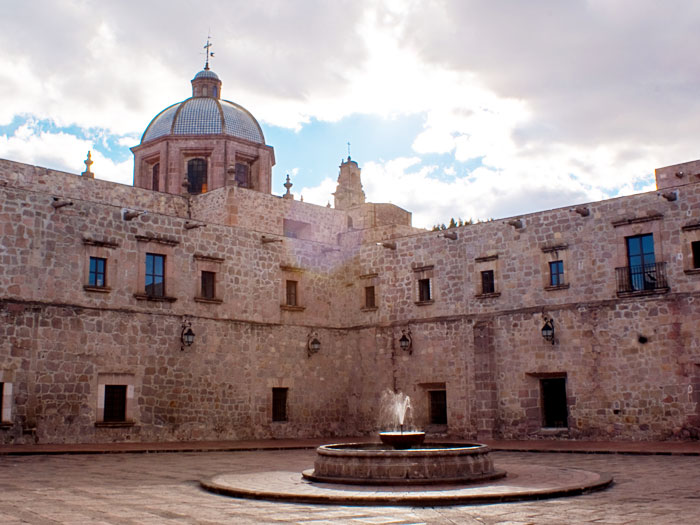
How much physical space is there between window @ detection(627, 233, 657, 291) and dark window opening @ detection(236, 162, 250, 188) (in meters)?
15.4

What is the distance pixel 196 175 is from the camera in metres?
30.3

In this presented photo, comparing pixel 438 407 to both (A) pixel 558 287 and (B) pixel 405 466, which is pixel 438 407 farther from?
(B) pixel 405 466

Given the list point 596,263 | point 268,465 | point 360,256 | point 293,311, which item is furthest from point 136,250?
point 596,263

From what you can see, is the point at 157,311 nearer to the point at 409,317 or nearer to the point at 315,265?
the point at 315,265

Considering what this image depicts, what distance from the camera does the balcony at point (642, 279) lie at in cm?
1967

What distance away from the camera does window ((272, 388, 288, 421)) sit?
78.6 feet

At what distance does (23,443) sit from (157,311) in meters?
4.81

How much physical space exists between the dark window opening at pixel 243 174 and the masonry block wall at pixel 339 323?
3.41 meters

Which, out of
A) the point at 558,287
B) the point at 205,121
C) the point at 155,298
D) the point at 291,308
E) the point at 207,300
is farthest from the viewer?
the point at 205,121

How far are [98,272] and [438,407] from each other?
10.5 meters

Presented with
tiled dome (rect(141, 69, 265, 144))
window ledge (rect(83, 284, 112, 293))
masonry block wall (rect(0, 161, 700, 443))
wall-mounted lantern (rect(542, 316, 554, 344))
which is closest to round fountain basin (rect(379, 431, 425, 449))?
masonry block wall (rect(0, 161, 700, 443))

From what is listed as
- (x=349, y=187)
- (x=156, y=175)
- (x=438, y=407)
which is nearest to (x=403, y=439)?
(x=438, y=407)

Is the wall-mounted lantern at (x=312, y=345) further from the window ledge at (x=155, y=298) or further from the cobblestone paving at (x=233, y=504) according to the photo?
the cobblestone paving at (x=233, y=504)

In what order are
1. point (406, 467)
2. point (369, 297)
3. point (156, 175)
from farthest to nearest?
point (156, 175) → point (369, 297) → point (406, 467)
